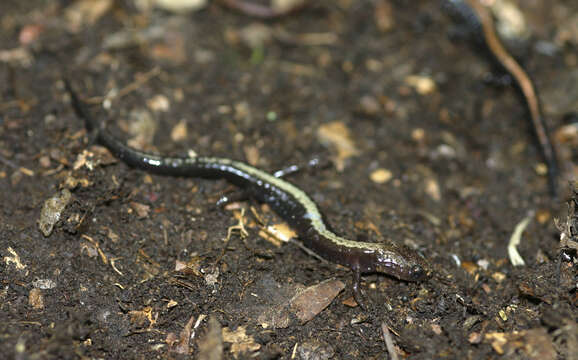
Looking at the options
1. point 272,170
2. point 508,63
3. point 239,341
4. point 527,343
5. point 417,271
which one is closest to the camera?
point 527,343

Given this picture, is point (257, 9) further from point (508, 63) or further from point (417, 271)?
point (417, 271)

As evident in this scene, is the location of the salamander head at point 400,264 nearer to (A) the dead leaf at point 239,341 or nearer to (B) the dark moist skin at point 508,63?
(A) the dead leaf at point 239,341

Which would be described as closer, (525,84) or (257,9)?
(525,84)

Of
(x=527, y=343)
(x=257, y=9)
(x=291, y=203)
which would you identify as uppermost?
(x=257, y=9)

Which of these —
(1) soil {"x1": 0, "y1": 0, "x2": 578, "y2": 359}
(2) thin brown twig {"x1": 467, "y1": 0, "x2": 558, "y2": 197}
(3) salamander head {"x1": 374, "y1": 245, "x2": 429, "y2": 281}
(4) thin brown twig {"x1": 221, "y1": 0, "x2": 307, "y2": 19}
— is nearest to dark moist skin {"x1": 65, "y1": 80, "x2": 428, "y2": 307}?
(3) salamander head {"x1": 374, "y1": 245, "x2": 429, "y2": 281}

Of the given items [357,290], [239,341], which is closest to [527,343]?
[357,290]

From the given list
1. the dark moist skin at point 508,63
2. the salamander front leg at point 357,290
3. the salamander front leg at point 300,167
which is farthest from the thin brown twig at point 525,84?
the salamander front leg at point 357,290

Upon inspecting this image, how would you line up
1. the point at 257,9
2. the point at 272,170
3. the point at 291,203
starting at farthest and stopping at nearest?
1. the point at 257,9
2. the point at 272,170
3. the point at 291,203

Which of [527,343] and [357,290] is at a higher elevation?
[527,343]
